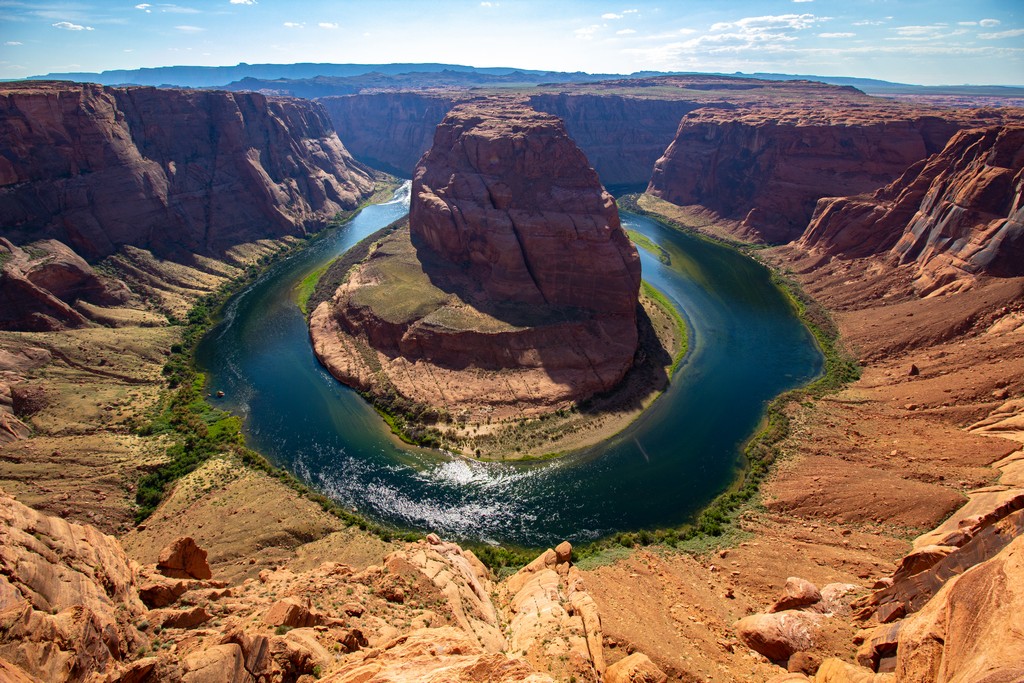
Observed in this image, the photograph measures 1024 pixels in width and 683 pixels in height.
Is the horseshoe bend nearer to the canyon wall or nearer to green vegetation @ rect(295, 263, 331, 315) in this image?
green vegetation @ rect(295, 263, 331, 315)

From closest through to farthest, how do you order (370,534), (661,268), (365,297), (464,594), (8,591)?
(8,591), (464,594), (370,534), (365,297), (661,268)

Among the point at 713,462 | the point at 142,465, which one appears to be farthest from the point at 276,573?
the point at 713,462

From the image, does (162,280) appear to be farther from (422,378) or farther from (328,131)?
(328,131)

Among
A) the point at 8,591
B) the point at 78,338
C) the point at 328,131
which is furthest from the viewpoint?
the point at 328,131

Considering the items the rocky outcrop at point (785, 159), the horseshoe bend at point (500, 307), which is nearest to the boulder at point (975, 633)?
the horseshoe bend at point (500, 307)

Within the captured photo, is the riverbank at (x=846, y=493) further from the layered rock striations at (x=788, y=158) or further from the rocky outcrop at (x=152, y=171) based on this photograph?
the rocky outcrop at (x=152, y=171)

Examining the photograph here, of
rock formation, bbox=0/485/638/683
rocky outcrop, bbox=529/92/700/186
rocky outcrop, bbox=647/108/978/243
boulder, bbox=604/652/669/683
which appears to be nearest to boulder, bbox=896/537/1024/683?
boulder, bbox=604/652/669/683

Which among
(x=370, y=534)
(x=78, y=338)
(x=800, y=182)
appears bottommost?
(x=370, y=534)
